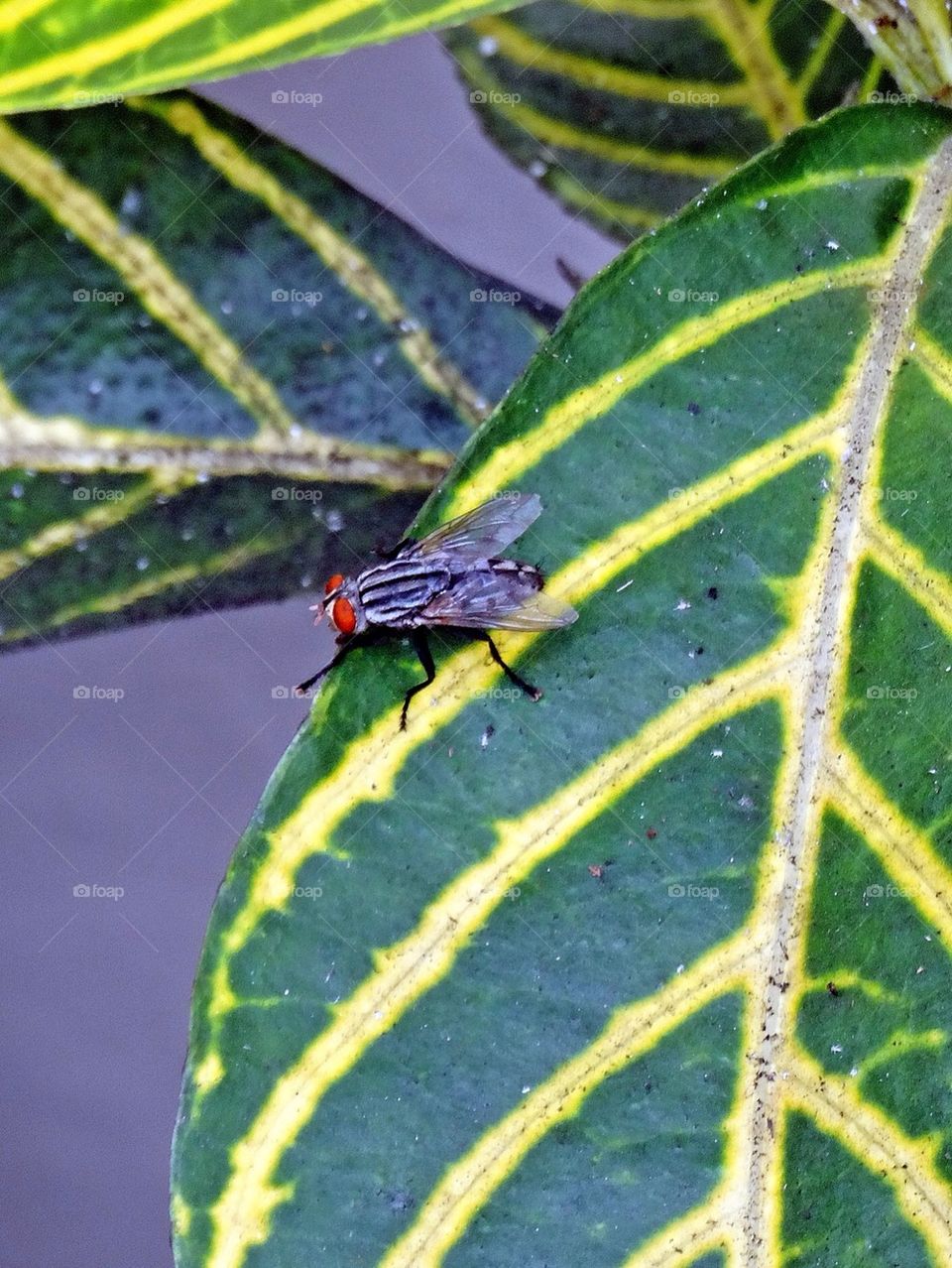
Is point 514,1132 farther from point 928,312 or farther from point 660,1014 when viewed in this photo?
point 928,312

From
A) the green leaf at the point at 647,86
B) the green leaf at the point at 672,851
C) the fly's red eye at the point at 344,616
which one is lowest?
the green leaf at the point at 672,851

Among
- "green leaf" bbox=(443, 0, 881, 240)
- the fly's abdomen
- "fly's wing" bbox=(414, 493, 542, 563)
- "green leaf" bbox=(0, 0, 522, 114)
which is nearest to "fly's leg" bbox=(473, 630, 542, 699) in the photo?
"fly's wing" bbox=(414, 493, 542, 563)

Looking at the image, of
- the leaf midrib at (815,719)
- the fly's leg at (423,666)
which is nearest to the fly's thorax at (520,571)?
the fly's leg at (423,666)

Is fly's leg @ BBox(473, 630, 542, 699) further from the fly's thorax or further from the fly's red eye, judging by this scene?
the fly's red eye

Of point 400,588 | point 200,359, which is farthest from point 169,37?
point 400,588

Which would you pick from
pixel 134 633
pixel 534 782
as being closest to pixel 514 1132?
pixel 534 782

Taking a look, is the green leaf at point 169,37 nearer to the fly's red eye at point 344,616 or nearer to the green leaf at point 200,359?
the green leaf at point 200,359

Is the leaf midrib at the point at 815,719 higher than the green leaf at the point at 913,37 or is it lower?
lower
